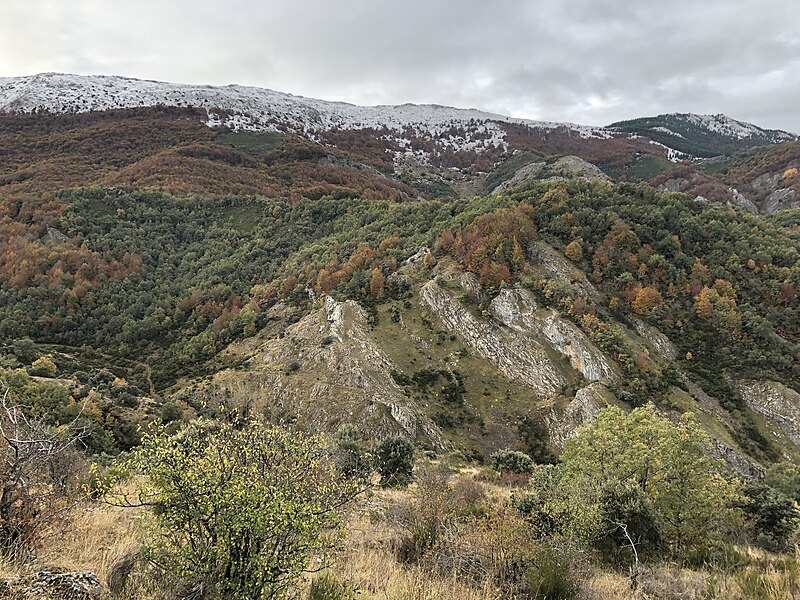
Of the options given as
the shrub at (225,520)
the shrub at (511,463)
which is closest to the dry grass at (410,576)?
the shrub at (225,520)

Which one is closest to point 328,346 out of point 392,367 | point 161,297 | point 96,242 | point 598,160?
point 392,367

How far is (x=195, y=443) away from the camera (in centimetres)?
546

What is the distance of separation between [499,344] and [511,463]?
19.1m

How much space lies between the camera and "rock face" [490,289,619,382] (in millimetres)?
41250

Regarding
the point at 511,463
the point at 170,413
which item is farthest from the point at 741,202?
the point at 170,413

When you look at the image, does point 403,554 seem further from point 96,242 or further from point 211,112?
point 211,112

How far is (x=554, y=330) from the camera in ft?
145

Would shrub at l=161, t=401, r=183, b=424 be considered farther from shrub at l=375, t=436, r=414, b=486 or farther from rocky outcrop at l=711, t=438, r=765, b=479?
rocky outcrop at l=711, t=438, r=765, b=479


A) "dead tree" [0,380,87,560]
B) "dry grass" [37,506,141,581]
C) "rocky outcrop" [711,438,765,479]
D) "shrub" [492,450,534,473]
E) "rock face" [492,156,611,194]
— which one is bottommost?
"rocky outcrop" [711,438,765,479]

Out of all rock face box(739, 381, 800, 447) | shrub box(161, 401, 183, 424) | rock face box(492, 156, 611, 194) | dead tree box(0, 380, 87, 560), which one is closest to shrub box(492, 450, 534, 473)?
dead tree box(0, 380, 87, 560)

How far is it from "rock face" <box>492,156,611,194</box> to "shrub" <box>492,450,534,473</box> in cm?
10547

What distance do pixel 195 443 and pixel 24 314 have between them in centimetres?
8440

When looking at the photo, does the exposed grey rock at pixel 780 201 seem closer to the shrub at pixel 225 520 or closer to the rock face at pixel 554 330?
the rock face at pixel 554 330

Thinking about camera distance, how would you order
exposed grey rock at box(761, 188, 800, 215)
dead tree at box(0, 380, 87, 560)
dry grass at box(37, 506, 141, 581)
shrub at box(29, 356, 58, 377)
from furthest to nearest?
exposed grey rock at box(761, 188, 800, 215), shrub at box(29, 356, 58, 377), dry grass at box(37, 506, 141, 581), dead tree at box(0, 380, 87, 560)
